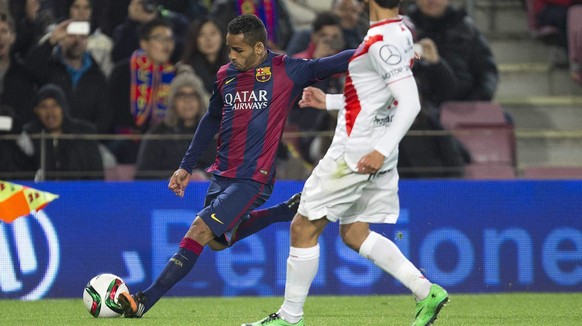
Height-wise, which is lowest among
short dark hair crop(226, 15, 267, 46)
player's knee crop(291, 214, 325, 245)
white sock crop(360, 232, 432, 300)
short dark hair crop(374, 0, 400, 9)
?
white sock crop(360, 232, 432, 300)

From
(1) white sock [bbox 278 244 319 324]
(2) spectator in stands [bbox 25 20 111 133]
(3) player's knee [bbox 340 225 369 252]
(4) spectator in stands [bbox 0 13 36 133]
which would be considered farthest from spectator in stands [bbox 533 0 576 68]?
(1) white sock [bbox 278 244 319 324]

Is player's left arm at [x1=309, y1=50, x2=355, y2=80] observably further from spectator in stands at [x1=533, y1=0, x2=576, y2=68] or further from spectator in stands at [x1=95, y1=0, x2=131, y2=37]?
spectator in stands at [x1=533, y1=0, x2=576, y2=68]

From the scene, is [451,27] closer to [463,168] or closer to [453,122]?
[453,122]

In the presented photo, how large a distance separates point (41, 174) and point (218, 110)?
280 centimetres

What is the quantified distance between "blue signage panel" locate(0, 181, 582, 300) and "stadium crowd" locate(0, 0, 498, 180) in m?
0.29

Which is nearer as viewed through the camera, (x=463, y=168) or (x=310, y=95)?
(x=310, y=95)

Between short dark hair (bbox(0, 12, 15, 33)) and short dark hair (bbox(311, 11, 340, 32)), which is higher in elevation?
short dark hair (bbox(0, 12, 15, 33))

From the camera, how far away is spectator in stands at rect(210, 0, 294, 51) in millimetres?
12289

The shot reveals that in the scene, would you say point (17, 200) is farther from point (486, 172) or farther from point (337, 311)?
point (486, 172)

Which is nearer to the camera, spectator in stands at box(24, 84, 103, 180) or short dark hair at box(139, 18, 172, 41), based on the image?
spectator in stands at box(24, 84, 103, 180)

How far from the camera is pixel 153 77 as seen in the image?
11.8 meters

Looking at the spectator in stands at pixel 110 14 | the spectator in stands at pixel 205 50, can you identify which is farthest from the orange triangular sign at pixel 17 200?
the spectator in stands at pixel 110 14

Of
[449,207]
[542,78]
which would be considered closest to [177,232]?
[449,207]

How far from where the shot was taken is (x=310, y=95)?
7.19 meters
